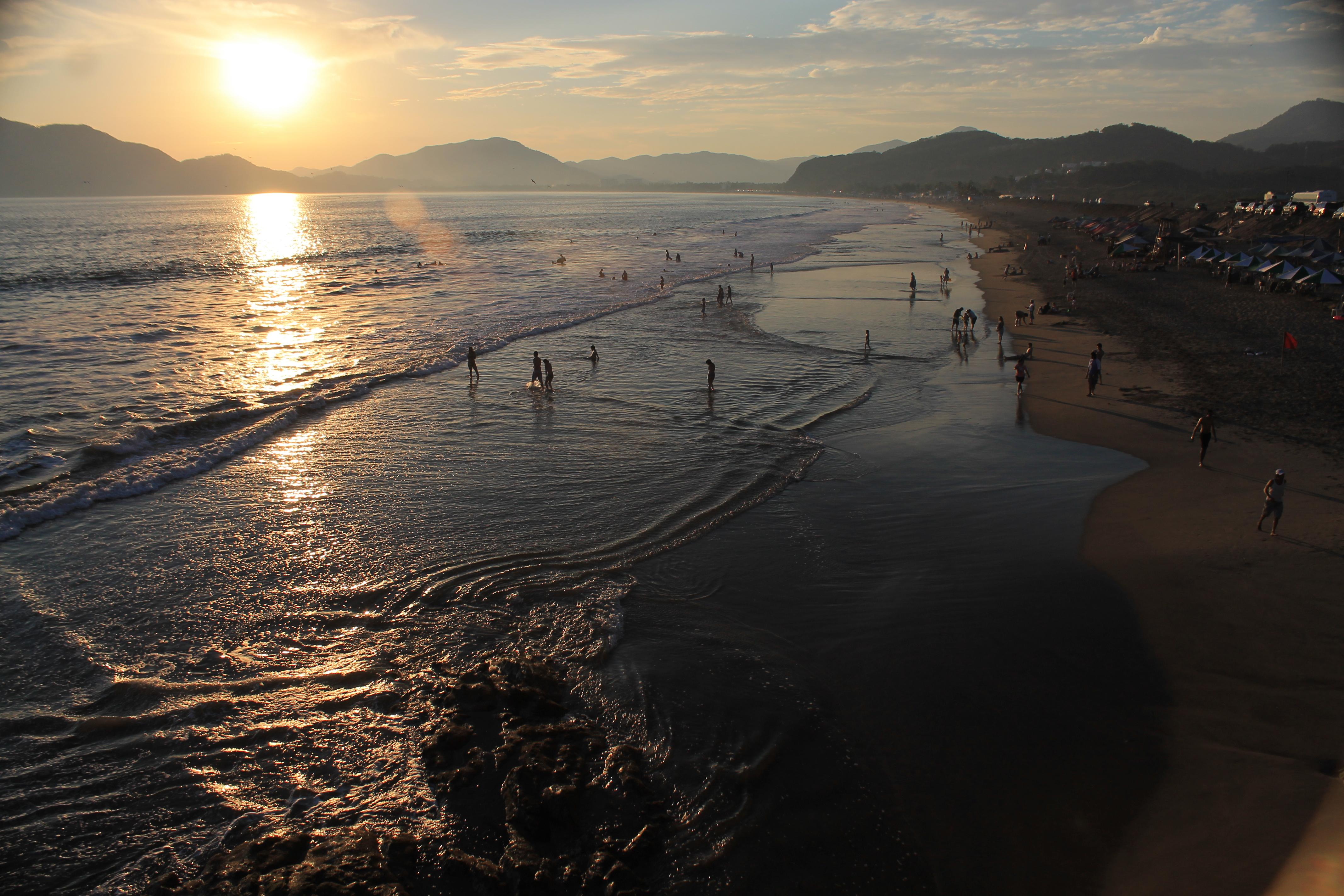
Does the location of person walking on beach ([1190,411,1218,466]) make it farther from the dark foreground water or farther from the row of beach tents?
the row of beach tents

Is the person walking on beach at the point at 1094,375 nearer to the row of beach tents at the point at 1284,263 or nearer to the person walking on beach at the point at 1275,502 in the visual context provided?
the person walking on beach at the point at 1275,502

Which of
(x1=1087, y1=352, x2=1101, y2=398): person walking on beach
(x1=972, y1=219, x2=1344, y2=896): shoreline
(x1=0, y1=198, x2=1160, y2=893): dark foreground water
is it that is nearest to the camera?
(x1=972, y1=219, x2=1344, y2=896): shoreline

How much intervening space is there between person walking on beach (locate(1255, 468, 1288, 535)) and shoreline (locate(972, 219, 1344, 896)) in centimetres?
27

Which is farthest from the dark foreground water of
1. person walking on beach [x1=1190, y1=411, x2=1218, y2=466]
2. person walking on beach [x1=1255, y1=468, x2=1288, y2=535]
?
person walking on beach [x1=1255, y1=468, x2=1288, y2=535]

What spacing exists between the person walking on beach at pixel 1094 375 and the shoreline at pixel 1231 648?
8.16 feet

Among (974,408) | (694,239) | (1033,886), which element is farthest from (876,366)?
(694,239)

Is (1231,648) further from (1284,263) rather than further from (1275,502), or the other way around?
(1284,263)

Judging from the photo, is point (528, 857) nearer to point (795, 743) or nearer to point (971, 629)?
point (795, 743)

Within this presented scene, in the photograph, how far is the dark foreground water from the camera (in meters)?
6.98

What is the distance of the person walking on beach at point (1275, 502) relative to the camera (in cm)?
1153

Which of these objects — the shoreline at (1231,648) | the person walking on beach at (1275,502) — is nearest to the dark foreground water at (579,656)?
the shoreline at (1231,648)

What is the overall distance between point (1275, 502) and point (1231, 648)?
3.84 metres

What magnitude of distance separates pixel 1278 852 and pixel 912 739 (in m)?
3.24

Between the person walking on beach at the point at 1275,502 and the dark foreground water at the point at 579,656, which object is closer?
the dark foreground water at the point at 579,656
